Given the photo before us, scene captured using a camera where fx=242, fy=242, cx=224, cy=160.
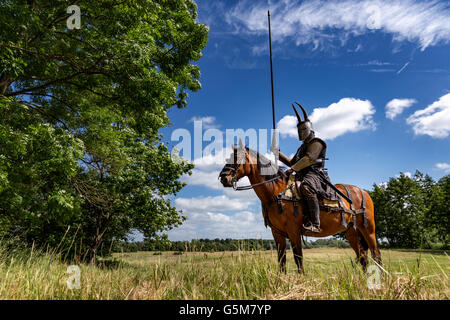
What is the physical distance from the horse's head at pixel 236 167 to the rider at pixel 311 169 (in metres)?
1.09

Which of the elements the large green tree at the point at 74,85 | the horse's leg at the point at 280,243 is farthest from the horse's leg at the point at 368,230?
the large green tree at the point at 74,85

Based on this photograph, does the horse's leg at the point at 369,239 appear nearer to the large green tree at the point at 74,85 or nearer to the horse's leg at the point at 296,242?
the horse's leg at the point at 296,242

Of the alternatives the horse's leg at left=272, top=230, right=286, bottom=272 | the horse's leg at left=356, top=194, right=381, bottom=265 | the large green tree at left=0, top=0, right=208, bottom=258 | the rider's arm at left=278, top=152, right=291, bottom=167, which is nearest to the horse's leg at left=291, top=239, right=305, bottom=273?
Answer: the horse's leg at left=272, top=230, right=286, bottom=272

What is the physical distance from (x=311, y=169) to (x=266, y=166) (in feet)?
3.72

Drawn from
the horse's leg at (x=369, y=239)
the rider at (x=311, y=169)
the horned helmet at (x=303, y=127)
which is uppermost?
the horned helmet at (x=303, y=127)

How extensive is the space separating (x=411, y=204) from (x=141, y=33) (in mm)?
49796

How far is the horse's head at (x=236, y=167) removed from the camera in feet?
17.9

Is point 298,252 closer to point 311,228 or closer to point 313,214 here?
point 311,228

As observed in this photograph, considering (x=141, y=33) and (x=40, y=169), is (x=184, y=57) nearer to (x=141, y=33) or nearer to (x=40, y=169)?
(x=141, y=33)

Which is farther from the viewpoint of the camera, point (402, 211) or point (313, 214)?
point (402, 211)

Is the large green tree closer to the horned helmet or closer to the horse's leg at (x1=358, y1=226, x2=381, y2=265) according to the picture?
the horned helmet

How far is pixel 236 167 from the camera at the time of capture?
561 cm

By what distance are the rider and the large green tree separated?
17.7 ft

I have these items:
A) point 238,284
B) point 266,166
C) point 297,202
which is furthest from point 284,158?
point 238,284
